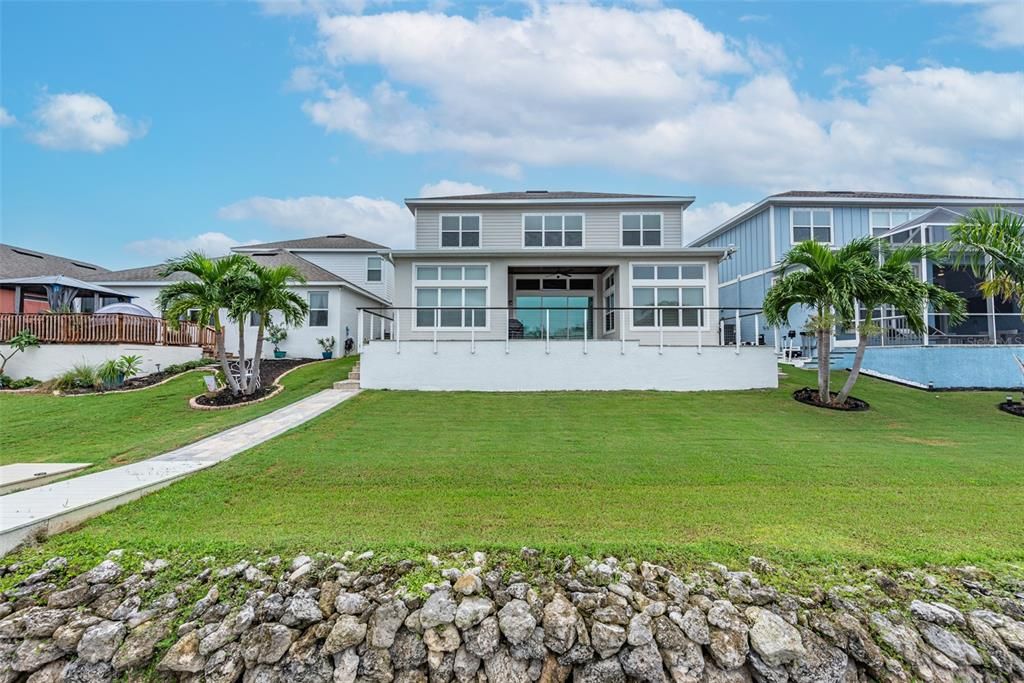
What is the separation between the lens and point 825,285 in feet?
34.3

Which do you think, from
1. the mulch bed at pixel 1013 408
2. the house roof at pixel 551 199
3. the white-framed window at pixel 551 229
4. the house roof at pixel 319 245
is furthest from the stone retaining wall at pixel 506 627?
the house roof at pixel 319 245

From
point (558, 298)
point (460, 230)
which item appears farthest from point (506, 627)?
point (558, 298)

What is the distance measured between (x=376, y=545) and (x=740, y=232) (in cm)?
2231

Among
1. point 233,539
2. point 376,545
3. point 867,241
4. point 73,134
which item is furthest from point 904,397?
point 73,134

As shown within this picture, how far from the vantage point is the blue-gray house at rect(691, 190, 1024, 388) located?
13422 millimetres

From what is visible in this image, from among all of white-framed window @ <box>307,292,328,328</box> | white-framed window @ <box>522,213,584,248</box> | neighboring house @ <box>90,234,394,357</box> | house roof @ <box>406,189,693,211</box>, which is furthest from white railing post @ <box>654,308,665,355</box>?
white-framed window @ <box>307,292,328,328</box>

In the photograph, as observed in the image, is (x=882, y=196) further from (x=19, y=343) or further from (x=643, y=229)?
(x=19, y=343)

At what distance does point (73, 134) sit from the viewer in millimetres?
15023

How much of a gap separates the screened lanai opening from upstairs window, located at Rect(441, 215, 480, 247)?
1.98 meters

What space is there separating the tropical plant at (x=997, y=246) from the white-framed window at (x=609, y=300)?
853 centimetres

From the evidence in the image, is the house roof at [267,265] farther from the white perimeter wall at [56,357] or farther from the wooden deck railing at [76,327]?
the white perimeter wall at [56,357]

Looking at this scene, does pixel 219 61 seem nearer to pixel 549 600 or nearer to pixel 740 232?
pixel 549 600

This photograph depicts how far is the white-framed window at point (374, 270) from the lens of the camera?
920 inches

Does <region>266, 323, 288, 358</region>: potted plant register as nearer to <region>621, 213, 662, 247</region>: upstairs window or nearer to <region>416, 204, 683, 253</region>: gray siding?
<region>416, 204, 683, 253</region>: gray siding
